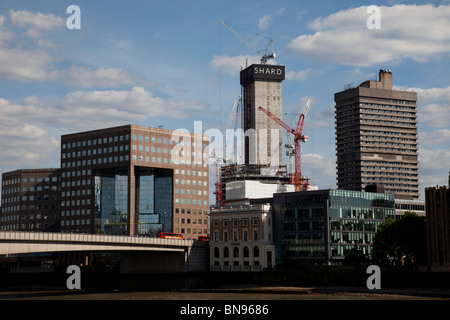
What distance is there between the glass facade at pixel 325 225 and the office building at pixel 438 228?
30.0 metres

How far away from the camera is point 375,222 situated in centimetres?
17575

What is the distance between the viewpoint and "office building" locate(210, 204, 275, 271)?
168625mm

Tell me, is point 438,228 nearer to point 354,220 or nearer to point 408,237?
point 408,237

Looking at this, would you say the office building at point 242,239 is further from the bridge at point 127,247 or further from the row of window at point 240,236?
the bridge at point 127,247

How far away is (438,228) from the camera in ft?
452

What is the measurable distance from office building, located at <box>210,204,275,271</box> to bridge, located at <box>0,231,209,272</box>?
17.7 feet

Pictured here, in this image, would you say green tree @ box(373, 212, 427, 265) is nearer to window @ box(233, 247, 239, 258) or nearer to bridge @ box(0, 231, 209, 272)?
window @ box(233, 247, 239, 258)

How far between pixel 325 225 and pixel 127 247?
4646 cm

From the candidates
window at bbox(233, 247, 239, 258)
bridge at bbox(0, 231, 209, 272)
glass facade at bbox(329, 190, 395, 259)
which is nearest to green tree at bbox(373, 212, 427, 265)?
glass facade at bbox(329, 190, 395, 259)

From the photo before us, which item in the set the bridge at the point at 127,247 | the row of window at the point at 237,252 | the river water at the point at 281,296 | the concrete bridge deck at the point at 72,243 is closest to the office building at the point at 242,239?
the row of window at the point at 237,252

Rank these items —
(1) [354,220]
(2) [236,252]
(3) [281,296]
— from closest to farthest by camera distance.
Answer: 1. (3) [281,296]
2. (1) [354,220]
3. (2) [236,252]

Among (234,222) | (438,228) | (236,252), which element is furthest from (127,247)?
(438,228)

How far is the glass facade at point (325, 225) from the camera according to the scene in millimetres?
165375

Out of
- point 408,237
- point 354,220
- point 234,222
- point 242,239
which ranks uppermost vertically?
point 354,220
